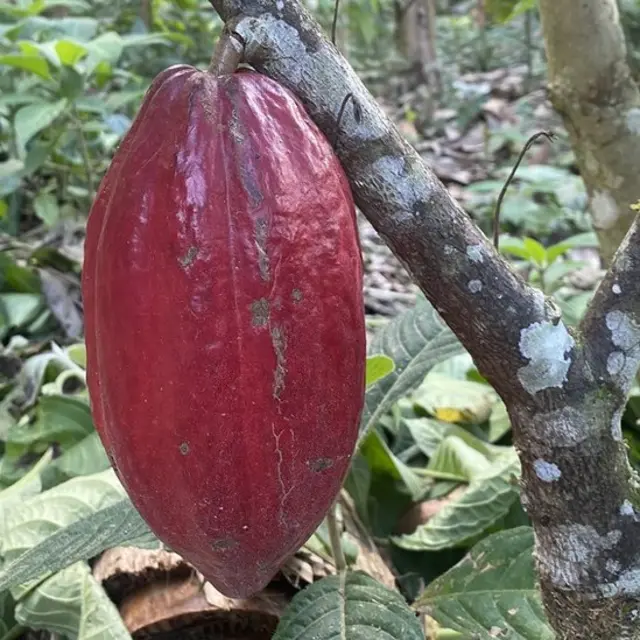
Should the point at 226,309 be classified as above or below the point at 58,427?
above

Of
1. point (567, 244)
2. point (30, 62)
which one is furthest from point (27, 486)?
point (567, 244)

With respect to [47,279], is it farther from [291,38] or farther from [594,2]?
[291,38]

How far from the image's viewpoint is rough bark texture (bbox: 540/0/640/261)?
122 centimetres

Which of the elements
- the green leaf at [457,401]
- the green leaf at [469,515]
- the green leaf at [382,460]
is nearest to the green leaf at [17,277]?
the green leaf at [457,401]

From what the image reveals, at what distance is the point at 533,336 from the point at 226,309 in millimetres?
228

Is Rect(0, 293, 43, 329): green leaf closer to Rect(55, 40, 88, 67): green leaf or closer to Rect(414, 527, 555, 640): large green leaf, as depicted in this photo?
Rect(55, 40, 88, 67): green leaf

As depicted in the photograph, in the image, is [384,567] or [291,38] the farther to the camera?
[384,567]

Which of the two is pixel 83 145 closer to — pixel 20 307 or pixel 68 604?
pixel 20 307

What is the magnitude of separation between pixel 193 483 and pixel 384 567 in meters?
0.63

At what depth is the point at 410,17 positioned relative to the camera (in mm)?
5168

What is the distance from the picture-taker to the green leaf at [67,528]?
752mm

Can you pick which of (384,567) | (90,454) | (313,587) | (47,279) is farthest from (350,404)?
(47,279)

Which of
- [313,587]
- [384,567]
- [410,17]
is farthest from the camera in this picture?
[410,17]

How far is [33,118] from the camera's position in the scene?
1.72m
